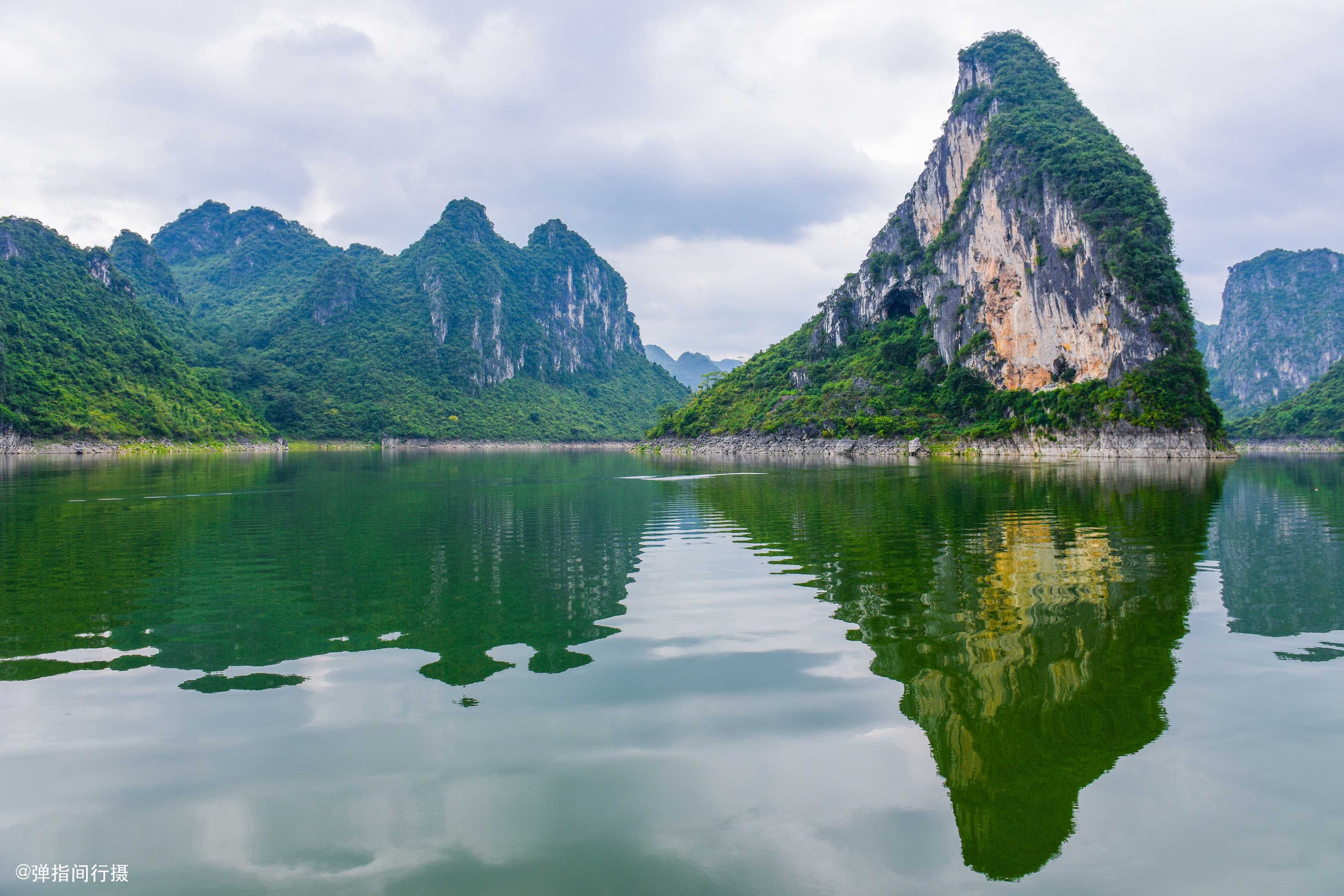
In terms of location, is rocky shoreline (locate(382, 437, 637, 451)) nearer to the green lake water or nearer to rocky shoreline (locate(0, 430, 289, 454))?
rocky shoreline (locate(0, 430, 289, 454))

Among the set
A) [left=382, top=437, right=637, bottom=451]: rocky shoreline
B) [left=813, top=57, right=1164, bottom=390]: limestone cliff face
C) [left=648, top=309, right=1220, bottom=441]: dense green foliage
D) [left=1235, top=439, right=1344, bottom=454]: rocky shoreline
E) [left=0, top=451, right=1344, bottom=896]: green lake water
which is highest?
[left=813, top=57, right=1164, bottom=390]: limestone cliff face

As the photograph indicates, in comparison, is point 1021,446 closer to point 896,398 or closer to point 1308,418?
point 896,398

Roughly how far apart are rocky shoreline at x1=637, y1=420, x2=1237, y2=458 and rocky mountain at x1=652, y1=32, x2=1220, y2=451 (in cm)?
105

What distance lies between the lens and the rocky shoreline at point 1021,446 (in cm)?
6700

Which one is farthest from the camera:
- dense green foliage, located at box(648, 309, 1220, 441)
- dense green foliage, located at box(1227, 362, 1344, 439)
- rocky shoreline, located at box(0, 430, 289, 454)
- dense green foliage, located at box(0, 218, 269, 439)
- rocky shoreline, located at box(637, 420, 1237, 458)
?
dense green foliage, located at box(1227, 362, 1344, 439)

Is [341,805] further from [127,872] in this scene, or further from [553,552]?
[553,552]

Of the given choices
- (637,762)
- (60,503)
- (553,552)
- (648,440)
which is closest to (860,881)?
(637,762)

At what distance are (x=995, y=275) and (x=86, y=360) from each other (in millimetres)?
121690

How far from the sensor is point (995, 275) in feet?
298

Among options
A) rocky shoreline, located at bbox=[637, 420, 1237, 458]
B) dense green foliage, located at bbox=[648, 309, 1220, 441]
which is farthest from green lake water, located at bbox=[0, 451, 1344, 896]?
dense green foliage, located at bbox=[648, 309, 1220, 441]

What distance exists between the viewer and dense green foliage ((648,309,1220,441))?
230 feet

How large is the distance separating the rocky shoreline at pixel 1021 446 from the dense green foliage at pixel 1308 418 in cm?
7451

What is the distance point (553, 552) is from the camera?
15727 mm

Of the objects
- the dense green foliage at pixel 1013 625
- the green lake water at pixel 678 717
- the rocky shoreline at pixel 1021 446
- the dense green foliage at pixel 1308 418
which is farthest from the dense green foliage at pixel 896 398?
the dense green foliage at pixel 1308 418
